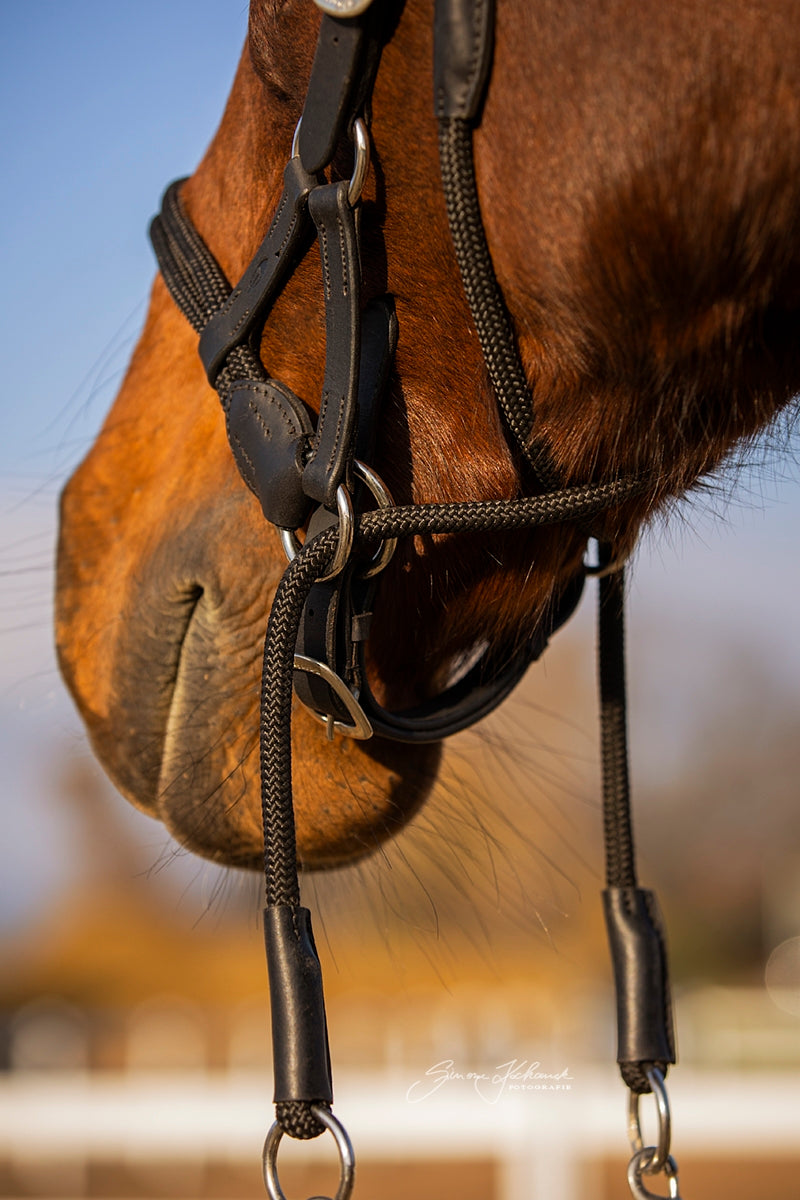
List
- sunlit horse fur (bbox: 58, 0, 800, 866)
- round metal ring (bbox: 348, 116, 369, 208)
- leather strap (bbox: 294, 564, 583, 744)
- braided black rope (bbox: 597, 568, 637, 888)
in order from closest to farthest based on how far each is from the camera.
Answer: sunlit horse fur (bbox: 58, 0, 800, 866) → round metal ring (bbox: 348, 116, 369, 208) → leather strap (bbox: 294, 564, 583, 744) → braided black rope (bbox: 597, 568, 637, 888)

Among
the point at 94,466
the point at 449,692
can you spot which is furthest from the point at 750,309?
the point at 94,466

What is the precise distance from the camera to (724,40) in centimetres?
61

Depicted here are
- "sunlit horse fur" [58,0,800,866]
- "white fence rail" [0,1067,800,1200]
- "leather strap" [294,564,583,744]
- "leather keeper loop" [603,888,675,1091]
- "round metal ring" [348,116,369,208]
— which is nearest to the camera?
"sunlit horse fur" [58,0,800,866]

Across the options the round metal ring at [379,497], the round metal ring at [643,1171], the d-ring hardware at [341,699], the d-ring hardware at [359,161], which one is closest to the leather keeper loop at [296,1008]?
the d-ring hardware at [341,699]

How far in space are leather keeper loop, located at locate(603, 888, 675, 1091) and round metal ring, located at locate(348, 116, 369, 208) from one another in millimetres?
762

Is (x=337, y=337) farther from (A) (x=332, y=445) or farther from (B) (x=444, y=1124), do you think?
(B) (x=444, y=1124)

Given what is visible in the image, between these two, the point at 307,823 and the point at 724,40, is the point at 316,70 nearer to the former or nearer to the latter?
the point at 724,40

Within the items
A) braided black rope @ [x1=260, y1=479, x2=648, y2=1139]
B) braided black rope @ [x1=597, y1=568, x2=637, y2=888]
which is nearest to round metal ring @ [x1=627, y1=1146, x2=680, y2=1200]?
braided black rope @ [x1=597, y1=568, x2=637, y2=888]

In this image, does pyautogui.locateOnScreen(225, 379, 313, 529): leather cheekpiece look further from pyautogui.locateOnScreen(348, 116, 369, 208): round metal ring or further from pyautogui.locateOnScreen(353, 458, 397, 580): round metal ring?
pyautogui.locateOnScreen(348, 116, 369, 208): round metal ring

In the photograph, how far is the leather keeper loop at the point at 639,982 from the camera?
40.1 inches

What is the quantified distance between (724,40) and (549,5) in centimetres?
12

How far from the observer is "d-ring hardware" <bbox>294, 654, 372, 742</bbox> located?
0.84 meters
